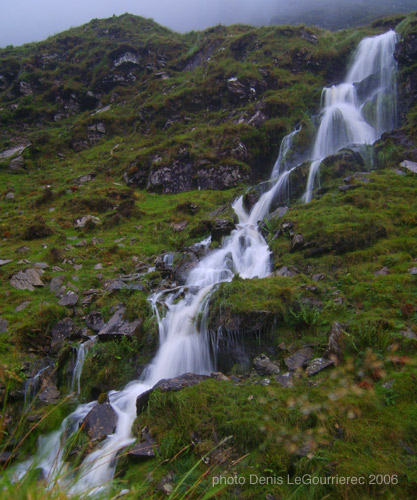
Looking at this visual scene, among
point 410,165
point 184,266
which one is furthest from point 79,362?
point 410,165

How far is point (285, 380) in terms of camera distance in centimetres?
546

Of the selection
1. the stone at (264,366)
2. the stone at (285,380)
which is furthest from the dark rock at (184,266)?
the stone at (285,380)

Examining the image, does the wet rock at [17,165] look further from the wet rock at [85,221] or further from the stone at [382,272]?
the stone at [382,272]

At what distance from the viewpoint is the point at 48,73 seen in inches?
1587

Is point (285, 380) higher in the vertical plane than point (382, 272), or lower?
lower

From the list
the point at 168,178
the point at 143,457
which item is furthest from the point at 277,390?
the point at 168,178

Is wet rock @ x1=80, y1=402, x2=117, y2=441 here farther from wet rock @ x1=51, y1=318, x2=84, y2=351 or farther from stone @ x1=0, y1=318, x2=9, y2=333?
stone @ x1=0, y1=318, x2=9, y2=333

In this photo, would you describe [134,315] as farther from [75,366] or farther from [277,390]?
[277,390]

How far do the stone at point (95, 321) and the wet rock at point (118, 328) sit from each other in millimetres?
455

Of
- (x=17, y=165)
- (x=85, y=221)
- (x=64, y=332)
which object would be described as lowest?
(x=64, y=332)

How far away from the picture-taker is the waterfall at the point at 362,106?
18.3 meters

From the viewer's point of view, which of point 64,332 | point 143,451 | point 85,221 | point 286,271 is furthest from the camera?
point 85,221

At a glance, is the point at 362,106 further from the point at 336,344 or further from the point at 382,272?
the point at 336,344

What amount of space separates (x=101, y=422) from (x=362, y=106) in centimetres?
2254
